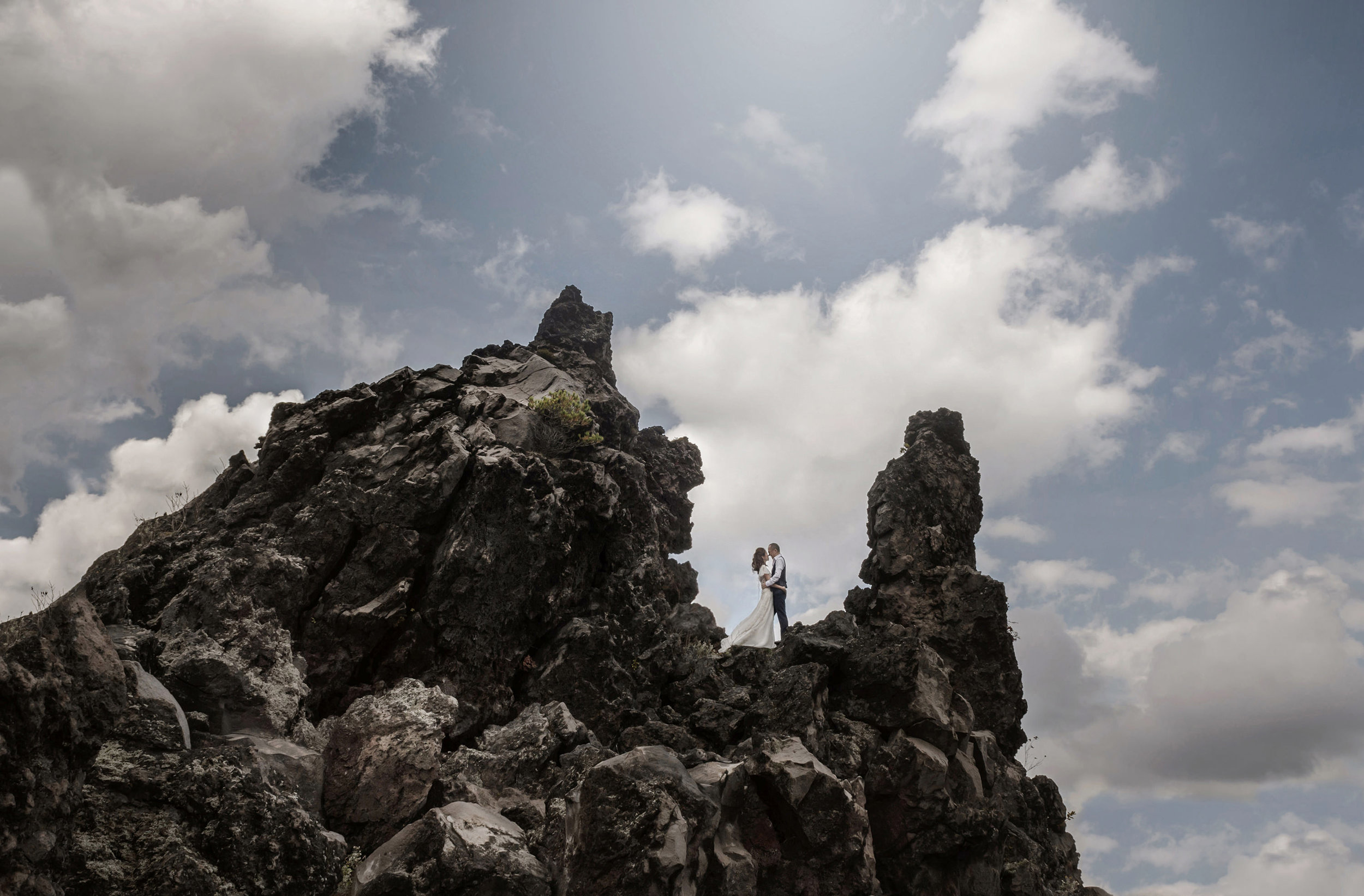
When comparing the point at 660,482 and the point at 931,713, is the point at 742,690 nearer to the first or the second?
the point at 931,713

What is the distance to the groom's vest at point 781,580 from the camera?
1329 inches

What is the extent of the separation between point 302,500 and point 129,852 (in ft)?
51.1

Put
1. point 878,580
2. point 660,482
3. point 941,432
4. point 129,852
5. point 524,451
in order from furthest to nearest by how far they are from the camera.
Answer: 1. point 660,482
2. point 941,432
3. point 878,580
4. point 524,451
5. point 129,852

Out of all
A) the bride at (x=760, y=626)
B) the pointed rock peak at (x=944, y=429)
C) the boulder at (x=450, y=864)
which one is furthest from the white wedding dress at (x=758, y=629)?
the boulder at (x=450, y=864)

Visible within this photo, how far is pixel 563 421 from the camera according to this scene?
33281 mm

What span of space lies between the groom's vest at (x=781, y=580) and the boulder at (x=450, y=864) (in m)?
19.9

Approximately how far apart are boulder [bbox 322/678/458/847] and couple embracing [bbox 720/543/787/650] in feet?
52.2

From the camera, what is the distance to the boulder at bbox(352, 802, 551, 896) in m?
13.6

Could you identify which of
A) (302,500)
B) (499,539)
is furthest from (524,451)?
(302,500)

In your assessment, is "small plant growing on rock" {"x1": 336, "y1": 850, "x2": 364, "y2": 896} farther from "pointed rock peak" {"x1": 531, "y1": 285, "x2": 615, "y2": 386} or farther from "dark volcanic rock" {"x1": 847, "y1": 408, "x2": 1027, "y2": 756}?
"pointed rock peak" {"x1": 531, "y1": 285, "x2": 615, "y2": 386}

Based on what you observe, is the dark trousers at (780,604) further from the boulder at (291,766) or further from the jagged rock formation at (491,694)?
the boulder at (291,766)

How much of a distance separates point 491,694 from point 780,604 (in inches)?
546

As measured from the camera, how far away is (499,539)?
1025 inches

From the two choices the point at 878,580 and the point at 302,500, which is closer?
the point at 302,500
